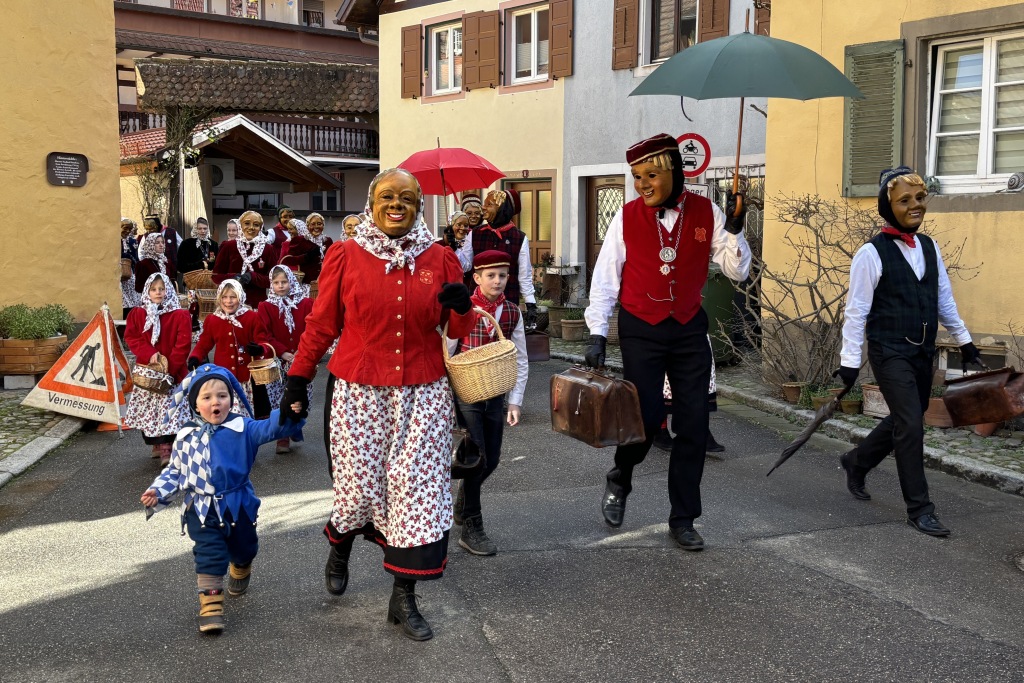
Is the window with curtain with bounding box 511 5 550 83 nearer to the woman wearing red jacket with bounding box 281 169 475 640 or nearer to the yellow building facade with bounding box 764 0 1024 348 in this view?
the yellow building facade with bounding box 764 0 1024 348

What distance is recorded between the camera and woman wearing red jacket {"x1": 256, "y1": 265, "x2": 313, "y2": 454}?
28.0ft

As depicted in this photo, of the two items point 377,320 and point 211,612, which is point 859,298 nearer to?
point 377,320

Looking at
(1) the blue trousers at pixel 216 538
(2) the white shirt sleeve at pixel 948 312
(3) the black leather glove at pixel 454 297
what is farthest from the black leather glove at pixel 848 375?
(1) the blue trousers at pixel 216 538

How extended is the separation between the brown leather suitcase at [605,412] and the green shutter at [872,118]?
5.71 metres

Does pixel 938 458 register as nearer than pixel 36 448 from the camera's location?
Yes

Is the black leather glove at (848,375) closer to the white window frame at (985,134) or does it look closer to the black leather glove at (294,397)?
the black leather glove at (294,397)

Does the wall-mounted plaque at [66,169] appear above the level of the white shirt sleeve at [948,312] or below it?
above

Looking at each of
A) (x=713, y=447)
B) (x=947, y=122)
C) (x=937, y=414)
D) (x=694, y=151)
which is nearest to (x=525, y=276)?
(x=713, y=447)

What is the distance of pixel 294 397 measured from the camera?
4535 millimetres

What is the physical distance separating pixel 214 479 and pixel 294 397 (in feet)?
1.81

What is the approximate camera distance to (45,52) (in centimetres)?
1240

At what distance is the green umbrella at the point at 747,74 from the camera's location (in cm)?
578

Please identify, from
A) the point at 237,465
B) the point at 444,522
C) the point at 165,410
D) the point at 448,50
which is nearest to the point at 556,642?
the point at 444,522

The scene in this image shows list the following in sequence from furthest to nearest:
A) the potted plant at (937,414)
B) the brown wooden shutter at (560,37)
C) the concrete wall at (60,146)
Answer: the brown wooden shutter at (560,37)
the concrete wall at (60,146)
the potted plant at (937,414)
